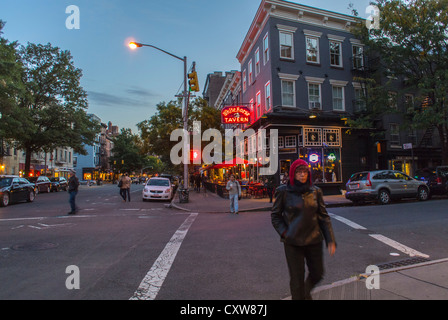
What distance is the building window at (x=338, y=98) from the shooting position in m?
22.6

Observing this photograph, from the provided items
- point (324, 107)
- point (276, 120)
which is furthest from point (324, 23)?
point (276, 120)

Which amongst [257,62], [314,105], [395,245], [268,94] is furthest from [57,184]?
[395,245]

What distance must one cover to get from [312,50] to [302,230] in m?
21.8

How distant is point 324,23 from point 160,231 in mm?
20807

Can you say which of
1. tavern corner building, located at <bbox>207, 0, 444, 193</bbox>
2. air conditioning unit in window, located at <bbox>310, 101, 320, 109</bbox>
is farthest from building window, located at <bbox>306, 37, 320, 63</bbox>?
air conditioning unit in window, located at <bbox>310, 101, 320, 109</bbox>

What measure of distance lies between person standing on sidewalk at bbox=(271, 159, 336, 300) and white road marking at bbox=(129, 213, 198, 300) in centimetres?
190

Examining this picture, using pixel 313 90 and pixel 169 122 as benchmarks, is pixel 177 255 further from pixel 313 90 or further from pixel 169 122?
pixel 169 122

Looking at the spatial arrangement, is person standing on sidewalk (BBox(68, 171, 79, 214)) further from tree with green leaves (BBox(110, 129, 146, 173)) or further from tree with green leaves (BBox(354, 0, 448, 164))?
tree with green leaves (BBox(110, 129, 146, 173))

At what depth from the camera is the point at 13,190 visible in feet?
55.1

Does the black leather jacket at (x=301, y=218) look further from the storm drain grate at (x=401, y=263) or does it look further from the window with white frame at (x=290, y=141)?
the window with white frame at (x=290, y=141)

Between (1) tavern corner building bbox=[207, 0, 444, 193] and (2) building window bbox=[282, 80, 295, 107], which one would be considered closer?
(1) tavern corner building bbox=[207, 0, 444, 193]

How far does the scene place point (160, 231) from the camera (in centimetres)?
872

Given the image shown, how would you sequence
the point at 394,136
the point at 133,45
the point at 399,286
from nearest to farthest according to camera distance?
the point at 399,286
the point at 133,45
the point at 394,136

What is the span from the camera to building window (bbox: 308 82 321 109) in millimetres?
21825
